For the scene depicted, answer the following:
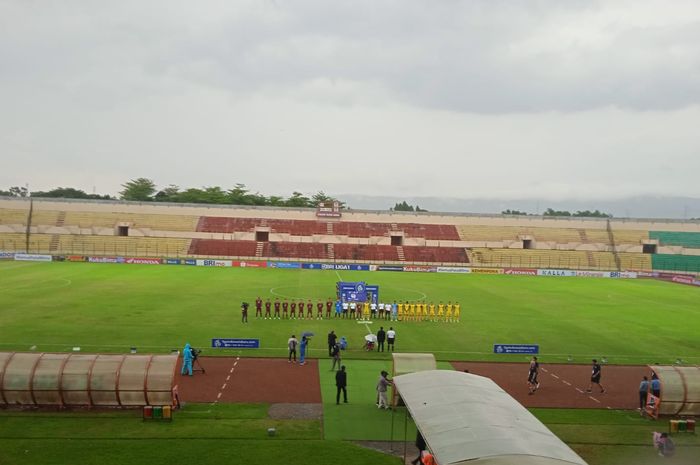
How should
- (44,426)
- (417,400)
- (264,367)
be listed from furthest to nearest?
(264,367), (44,426), (417,400)

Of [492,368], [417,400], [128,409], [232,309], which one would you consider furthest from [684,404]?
[232,309]

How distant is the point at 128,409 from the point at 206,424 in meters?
2.84

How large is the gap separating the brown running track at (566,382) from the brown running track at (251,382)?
22.6ft

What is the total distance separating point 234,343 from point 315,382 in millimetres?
6047

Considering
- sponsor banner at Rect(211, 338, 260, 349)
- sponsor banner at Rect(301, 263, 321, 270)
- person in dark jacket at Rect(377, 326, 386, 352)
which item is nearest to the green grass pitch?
sponsor banner at Rect(211, 338, 260, 349)

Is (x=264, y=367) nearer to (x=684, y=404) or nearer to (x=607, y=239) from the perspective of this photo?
(x=684, y=404)

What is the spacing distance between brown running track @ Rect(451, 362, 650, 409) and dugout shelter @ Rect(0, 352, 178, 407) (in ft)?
40.0

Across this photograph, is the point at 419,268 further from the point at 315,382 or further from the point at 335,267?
the point at 315,382

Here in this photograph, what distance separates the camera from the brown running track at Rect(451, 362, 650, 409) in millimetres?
20422

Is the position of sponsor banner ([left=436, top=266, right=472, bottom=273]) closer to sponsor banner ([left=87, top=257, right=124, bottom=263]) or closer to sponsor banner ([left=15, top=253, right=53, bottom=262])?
sponsor banner ([left=87, top=257, right=124, bottom=263])

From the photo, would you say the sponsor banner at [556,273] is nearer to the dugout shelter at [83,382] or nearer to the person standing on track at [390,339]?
the person standing on track at [390,339]

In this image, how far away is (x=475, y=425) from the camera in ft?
34.4

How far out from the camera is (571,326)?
3522 cm

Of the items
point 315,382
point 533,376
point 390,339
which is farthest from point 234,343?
point 533,376
